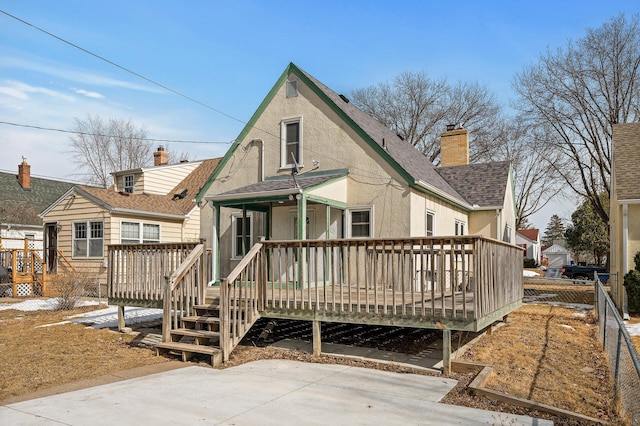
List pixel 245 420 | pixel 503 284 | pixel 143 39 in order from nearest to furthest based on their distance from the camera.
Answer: pixel 245 420, pixel 503 284, pixel 143 39

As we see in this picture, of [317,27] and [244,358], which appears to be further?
[317,27]

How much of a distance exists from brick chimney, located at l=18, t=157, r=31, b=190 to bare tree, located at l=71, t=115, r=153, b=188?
8.68m

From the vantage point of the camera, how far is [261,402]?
5.64 meters

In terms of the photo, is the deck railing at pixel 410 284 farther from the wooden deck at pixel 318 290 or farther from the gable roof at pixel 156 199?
the gable roof at pixel 156 199

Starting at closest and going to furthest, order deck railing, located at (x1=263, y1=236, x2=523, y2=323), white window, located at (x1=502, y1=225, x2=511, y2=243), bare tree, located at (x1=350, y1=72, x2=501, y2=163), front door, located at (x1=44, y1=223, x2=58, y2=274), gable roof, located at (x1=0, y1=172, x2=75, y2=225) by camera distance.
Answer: deck railing, located at (x1=263, y1=236, x2=523, y2=323), white window, located at (x1=502, y1=225, x2=511, y2=243), front door, located at (x1=44, y1=223, x2=58, y2=274), gable roof, located at (x1=0, y1=172, x2=75, y2=225), bare tree, located at (x1=350, y1=72, x2=501, y2=163)

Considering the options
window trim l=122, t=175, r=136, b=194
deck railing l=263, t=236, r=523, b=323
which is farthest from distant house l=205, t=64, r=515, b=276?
window trim l=122, t=175, r=136, b=194

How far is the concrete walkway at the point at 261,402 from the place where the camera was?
5.04 m

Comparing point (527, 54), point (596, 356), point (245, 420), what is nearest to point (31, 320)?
point (245, 420)

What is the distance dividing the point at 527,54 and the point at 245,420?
27019mm

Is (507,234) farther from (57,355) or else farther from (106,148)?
(106,148)

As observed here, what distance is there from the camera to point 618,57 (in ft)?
84.8

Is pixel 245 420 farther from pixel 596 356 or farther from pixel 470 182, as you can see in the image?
pixel 470 182

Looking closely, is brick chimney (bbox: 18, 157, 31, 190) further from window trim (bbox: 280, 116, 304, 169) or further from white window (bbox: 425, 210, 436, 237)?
white window (bbox: 425, 210, 436, 237)

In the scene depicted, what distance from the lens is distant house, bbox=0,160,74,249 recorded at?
25.0 m
